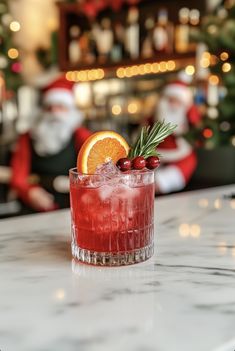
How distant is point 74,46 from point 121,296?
430cm

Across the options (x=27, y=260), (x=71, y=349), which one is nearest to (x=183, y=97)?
(x=27, y=260)

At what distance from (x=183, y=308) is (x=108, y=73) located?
415 cm

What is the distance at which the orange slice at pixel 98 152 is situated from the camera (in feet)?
2.40

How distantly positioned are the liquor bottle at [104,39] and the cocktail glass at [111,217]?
146 inches

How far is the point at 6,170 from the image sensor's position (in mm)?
3377

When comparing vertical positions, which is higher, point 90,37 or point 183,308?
point 90,37

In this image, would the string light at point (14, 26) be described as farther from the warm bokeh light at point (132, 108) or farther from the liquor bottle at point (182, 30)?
the liquor bottle at point (182, 30)

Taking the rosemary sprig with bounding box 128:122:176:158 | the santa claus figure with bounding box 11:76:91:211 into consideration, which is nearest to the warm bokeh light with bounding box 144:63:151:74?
the santa claus figure with bounding box 11:76:91:211

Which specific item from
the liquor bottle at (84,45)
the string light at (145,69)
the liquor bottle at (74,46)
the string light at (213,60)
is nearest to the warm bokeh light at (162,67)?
the string light at (145,69)

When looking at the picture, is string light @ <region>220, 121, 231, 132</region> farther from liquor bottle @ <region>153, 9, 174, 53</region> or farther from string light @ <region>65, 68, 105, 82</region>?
string light @ <region>65, 68, 105, 82</region>

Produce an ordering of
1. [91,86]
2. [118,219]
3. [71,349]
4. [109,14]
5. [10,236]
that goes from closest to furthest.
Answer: [71,349] < [118,219] < [10,236] < [109,14] < [91,86]

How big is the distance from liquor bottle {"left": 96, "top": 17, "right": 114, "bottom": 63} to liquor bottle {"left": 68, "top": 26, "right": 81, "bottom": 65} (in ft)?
0.84

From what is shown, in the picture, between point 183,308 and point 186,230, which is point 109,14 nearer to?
point 186,230

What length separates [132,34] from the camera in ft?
13.8
